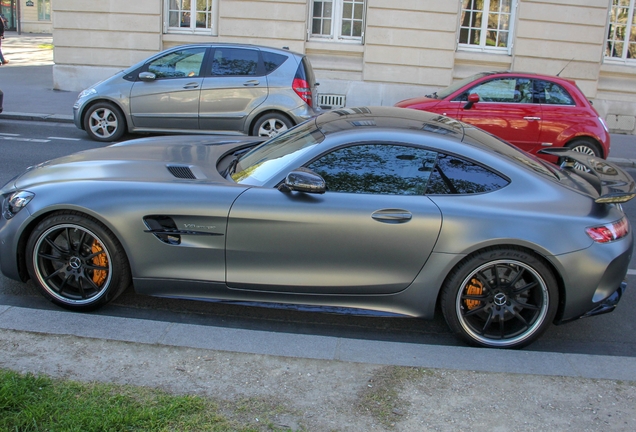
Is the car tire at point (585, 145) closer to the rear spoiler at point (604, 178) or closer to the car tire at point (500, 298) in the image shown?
the rear spoiler at point (604, 178)

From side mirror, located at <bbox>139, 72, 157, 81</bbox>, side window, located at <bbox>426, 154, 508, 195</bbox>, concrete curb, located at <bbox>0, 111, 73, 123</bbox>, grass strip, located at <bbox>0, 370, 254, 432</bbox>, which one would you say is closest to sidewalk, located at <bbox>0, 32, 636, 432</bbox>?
grass strip, located at <bbox>0, 370, 254, 432</bbox>

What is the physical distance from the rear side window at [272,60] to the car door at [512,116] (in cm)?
Result: 301

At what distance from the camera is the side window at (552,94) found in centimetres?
1100

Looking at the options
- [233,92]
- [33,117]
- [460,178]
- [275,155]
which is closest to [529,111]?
[233,92]

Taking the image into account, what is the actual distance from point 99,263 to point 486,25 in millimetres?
14571

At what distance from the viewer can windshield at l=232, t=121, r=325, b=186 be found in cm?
466

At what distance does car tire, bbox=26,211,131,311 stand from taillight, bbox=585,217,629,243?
→ 3.10m

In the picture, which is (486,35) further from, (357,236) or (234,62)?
(357,236)

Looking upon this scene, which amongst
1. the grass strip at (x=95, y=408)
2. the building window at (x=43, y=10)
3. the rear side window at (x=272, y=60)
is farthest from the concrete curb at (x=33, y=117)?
the building window at (x=43, y=10)

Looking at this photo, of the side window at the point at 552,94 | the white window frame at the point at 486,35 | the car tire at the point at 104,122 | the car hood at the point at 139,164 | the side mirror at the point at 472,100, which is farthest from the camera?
the white window frame at the point at 486,35

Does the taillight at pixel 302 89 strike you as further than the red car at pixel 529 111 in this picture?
Yes

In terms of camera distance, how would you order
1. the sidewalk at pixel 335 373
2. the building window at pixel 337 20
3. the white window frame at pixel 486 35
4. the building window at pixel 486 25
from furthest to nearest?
the building window at pixel 337 20
the building window at pixel 486 25
the white window frame at pixel 486 35
the sidewalk at pixel 335 373

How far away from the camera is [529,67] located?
54.5ft

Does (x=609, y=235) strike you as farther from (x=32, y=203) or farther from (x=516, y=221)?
(x=32, y=203)
